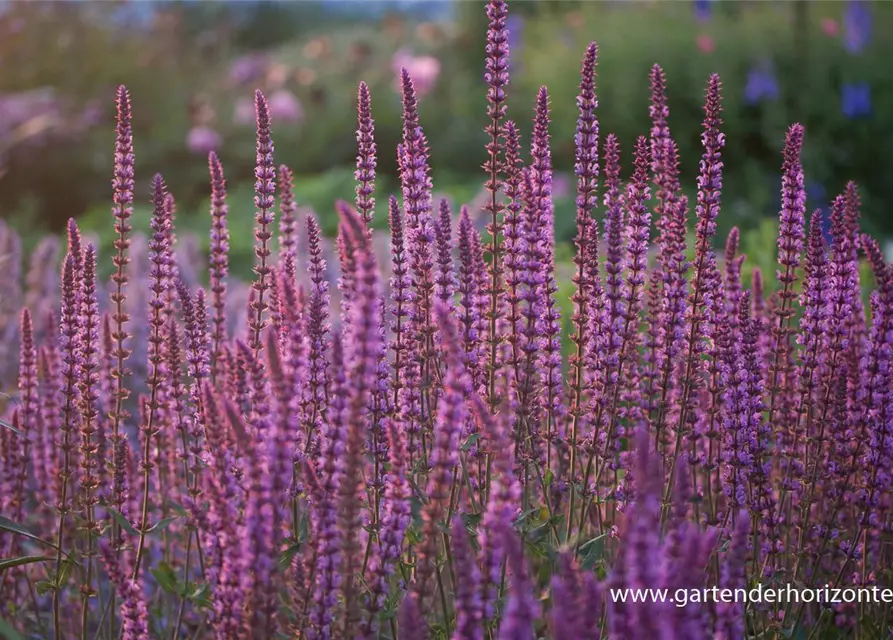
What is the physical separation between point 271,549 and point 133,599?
725 millimetres

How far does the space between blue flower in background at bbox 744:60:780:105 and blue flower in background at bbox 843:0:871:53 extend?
1459mm

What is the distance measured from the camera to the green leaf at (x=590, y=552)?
327 centimetres

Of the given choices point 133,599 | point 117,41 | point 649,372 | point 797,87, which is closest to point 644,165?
point 649,372

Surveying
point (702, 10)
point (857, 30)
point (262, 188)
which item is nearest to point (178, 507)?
point (262, 188)

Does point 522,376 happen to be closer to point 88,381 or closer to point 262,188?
point 262,188

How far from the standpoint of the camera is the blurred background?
13.2 metres

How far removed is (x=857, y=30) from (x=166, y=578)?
12.9 m

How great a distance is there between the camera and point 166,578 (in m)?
3.77

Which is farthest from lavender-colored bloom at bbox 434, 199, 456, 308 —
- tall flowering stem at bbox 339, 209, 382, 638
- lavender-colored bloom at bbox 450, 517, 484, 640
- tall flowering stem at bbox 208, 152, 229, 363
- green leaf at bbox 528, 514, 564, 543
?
lavender-colored bloom at bbox 450, 517, 484, 640

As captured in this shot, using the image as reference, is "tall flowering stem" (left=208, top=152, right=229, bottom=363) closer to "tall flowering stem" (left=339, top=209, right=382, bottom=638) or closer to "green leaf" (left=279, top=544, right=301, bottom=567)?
"green leaf" (left=279, top=544, right=301, bottom=567)

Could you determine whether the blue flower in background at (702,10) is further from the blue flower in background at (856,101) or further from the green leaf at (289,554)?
the green leaf at (289,554)

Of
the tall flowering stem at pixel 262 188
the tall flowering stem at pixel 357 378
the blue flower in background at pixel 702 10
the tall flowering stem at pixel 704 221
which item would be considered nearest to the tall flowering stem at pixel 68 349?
the tall flowering stem at pixel 262 188

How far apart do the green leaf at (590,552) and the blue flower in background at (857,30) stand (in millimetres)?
12347

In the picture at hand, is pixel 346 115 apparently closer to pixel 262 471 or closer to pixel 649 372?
pixel 649 372
